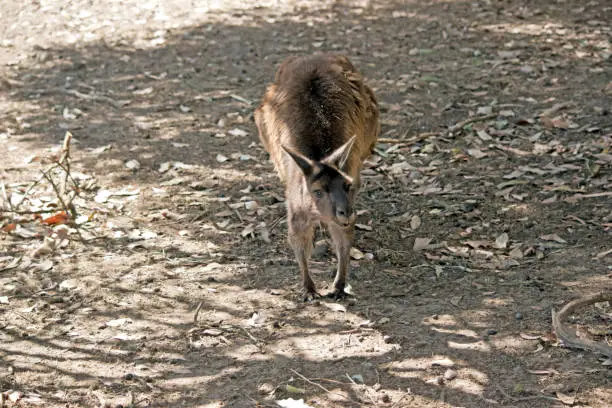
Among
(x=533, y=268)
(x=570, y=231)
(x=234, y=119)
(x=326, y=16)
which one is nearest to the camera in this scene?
(x=533, y=268)

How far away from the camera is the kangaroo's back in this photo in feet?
15.5

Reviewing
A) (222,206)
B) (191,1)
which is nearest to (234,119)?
(222,206)

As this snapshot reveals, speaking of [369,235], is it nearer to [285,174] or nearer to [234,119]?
[285,174]

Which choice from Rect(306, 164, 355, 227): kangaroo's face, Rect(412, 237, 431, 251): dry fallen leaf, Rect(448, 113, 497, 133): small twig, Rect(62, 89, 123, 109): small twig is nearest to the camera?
Rect(306, 164, 355, 227): kangaroo's face

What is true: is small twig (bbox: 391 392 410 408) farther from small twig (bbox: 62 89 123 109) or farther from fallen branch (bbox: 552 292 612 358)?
small twig (bbox: 62 89 123 109)

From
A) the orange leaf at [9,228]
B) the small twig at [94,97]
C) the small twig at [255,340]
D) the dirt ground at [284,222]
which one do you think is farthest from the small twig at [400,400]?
the small twig at [94,97]

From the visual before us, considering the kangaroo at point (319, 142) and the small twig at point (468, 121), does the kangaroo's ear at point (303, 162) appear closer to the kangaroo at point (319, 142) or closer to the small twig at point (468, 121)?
the kangaroo at point (319, 142)

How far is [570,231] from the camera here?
498cm

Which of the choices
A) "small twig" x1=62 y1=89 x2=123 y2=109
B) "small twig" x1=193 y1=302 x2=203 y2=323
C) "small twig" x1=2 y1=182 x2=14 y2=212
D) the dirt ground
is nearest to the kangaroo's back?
the dirt ground

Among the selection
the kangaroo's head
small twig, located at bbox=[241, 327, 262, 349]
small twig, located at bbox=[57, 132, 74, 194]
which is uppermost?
the kangaroo's head

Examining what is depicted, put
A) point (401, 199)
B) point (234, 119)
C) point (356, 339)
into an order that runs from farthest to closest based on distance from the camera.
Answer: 1. point (234, 119)
2. point (401, 199)
3. point (356, 339)

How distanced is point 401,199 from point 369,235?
544 millimetres

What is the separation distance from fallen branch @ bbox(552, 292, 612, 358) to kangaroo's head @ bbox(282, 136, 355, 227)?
3.77ft

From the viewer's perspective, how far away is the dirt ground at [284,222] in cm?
383
